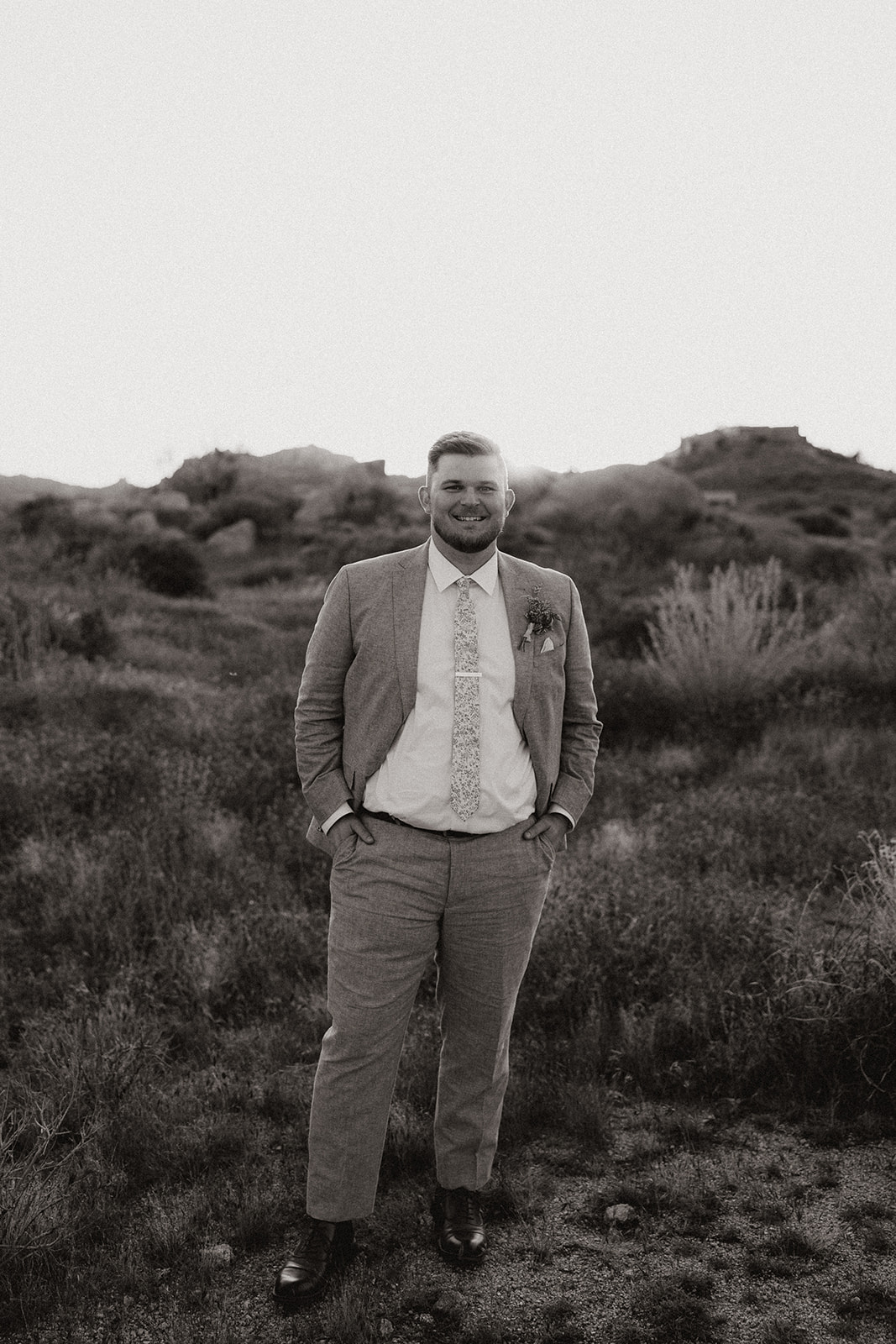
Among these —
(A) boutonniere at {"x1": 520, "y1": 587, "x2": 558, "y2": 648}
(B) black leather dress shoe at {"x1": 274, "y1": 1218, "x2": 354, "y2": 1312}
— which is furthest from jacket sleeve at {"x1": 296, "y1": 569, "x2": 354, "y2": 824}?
(B) black leather dress shoe at {"x1": 274, "y1": 1218, "x2": 354, "y2": 1312}

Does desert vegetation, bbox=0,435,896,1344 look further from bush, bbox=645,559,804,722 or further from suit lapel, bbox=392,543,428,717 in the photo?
suit lapel, bbox=392,543,428,717

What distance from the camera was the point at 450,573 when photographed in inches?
116

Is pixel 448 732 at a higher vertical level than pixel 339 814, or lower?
higher

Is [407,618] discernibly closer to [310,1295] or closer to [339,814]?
[339,814]

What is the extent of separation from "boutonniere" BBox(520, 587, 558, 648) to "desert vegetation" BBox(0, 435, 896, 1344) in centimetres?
187

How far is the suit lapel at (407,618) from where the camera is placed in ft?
9.37

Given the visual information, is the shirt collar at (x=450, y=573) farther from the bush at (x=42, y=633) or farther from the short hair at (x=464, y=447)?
the bush at (x=42, y=633)

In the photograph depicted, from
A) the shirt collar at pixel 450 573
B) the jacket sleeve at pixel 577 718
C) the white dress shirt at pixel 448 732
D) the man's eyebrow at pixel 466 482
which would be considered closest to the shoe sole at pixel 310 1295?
the white dress shirt at pixel 448 732

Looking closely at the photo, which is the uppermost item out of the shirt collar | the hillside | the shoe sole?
the hillside

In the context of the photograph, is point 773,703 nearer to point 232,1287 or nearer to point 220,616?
point 232,1287

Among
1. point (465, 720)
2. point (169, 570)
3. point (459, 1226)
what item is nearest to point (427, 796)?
point (465, 720)

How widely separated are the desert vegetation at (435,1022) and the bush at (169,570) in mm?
11804

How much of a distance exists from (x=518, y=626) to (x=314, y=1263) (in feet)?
6.25

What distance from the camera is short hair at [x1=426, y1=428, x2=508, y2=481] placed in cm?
285
